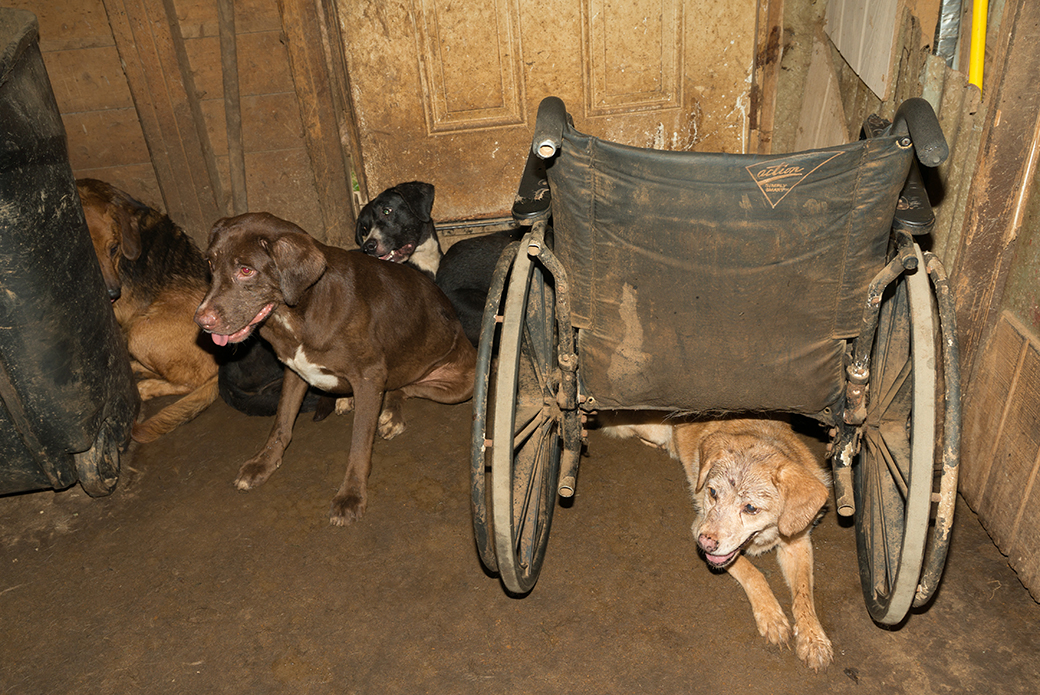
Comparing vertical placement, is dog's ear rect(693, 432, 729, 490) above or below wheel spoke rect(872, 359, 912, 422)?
below

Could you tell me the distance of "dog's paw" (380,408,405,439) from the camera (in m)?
3.62

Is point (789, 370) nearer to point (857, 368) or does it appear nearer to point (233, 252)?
point (857, 368)

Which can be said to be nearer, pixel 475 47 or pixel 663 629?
pixel 663 629

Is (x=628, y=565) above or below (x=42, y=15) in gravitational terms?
below

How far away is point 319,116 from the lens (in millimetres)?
4305

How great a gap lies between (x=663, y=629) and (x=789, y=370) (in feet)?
3.52

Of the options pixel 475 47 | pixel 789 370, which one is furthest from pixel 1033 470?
pixel 475 47

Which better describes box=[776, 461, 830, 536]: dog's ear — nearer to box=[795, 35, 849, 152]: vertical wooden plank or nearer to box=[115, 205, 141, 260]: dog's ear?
box=[795, 35, 849, 152]: vertical wooden plank

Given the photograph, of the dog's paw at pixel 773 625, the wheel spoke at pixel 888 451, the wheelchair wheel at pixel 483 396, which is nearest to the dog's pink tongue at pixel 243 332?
the wheelchair wheel at pixel 483 396

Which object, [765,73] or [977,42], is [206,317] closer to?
[977,42]

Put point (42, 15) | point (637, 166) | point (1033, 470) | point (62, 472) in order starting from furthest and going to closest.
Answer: point (42, 15)
point (62, 472)
point (1033, 470)
point (637, 166)

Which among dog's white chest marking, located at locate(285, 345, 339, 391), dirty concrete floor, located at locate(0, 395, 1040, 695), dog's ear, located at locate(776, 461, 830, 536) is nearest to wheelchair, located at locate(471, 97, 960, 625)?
dog's ear, located at locate(776, 461, 830, 536)

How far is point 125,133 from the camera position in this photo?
432cm

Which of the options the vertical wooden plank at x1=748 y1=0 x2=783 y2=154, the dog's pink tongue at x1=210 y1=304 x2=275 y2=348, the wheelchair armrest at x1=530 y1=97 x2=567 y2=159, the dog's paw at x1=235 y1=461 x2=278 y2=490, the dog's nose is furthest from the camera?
the vertical wooden plank at x1=748 y1=0 x2=783 y2=154
